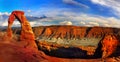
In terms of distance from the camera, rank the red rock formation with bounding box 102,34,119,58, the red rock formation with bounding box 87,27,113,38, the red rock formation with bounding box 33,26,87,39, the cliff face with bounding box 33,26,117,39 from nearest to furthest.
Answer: the red rock formation with bounding box 102,34,119,58, the red rock formation with bounding box 87,27,113,38, the cliff face with bounding box 33,26,117,39, the red rock formation with bounding box 33,26,87,39

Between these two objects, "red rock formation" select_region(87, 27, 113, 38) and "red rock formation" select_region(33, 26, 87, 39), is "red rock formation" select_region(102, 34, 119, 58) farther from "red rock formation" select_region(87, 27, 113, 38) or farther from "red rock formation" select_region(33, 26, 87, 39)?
"red rock formation" select_region(33, 26, 87, 39)

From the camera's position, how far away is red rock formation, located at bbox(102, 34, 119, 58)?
1159cm

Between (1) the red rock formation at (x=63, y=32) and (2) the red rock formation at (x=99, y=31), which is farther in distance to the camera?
(1) the red rock formation at (x=63, y=32)

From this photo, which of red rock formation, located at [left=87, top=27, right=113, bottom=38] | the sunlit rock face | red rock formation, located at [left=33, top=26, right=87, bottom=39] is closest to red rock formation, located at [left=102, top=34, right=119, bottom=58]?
the sunlit rock face

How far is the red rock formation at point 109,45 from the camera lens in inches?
456

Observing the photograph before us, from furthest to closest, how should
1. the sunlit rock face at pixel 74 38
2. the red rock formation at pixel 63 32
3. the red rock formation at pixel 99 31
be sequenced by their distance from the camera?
the red rock formation at pixel 63 32 → the red rock formation at pixel 99 31 → the sunlit rock face at pixel 74 38

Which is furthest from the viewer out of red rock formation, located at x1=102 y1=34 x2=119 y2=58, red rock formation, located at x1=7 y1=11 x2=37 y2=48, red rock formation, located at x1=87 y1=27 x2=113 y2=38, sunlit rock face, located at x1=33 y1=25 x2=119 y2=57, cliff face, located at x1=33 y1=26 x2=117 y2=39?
cliff face, located at x1=33 y1=26 x2=117 y2=39

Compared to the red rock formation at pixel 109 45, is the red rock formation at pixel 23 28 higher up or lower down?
higher up

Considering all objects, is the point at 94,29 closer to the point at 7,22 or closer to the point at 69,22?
the point at 69,22

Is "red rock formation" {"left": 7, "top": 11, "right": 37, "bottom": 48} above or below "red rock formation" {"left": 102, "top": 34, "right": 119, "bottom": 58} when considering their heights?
above

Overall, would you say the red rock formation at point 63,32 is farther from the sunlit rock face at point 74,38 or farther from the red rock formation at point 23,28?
the red rock formation at point 23,28

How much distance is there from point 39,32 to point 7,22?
8.96 feet

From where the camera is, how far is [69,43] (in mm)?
14055

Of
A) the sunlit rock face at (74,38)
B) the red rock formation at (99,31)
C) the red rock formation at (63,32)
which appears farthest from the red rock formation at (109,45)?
the red rock formation at (63,32)
